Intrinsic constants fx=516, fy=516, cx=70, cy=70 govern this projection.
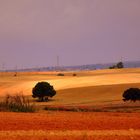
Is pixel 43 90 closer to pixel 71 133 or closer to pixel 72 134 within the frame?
pixel 71 133

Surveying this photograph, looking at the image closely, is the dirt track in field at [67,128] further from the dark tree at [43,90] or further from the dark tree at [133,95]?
the dark tree at [43,90]

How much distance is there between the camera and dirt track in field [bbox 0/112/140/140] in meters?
18.3

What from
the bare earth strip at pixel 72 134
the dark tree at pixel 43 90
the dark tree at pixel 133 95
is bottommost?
the bare earth strip at pixel 72 134

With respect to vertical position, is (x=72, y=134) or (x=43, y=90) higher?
(x=43, y=90)


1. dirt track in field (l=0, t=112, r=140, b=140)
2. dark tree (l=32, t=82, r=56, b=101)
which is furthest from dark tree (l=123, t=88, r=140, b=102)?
dirt track in field (l=0, t=112, r=140, b=140)

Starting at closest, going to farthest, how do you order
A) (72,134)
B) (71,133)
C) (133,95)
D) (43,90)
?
1. (72,134)
2. (71,133)
3. (133,95)
4. (43,90)

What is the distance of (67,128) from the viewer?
20.7 meters

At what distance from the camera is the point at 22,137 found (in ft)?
58.6

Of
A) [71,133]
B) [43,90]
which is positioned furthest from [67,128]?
[43,90]

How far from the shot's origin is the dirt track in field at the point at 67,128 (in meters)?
18.3

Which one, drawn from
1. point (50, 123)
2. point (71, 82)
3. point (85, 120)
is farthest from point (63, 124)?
point (71, 82)

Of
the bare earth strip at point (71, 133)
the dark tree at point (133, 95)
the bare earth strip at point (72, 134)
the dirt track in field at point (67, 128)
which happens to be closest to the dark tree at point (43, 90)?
the dark tree at point (133, 95)

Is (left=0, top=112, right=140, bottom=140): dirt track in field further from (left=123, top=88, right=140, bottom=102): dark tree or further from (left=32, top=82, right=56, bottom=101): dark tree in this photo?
(left=32, top=82, right=56, bottom=101): dark tree

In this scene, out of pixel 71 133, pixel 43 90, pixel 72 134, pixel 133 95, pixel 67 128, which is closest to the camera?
pixel 72 134
